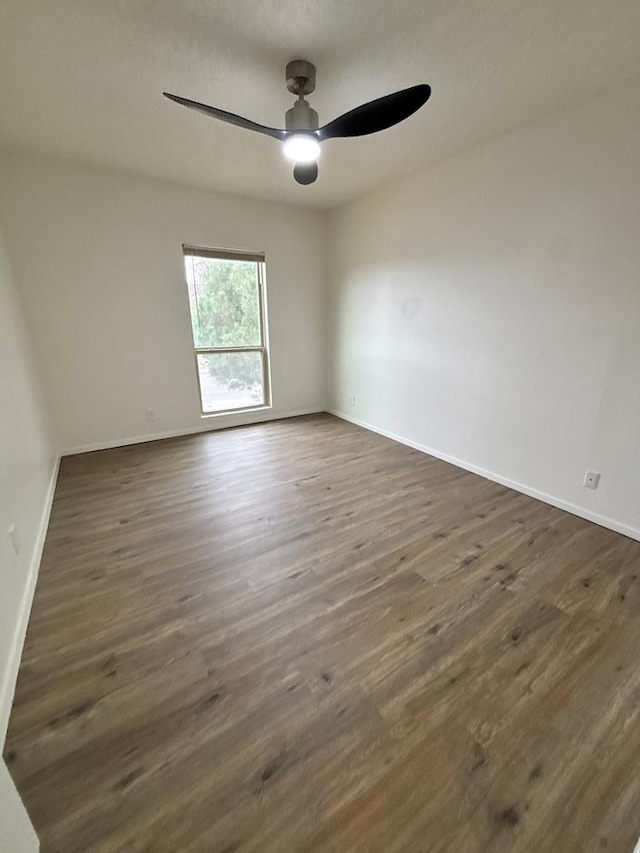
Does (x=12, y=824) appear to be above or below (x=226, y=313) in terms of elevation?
below

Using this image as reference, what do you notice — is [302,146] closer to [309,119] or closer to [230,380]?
[309,119]

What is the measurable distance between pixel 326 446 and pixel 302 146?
2.48 metres

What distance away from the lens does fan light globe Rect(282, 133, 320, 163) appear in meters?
1.77

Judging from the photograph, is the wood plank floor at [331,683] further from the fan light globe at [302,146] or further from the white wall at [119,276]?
the fan light globe at [302,146]

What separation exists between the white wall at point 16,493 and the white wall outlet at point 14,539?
0.02 m

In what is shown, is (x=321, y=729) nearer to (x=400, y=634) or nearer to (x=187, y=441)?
(x=400, y=634)

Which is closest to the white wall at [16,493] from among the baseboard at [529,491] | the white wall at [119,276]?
the white wall at [119,276]

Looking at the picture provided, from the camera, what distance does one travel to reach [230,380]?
418 cm

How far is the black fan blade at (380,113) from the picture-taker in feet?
4.68

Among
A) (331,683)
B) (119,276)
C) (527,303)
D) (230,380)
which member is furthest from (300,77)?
(230,380)

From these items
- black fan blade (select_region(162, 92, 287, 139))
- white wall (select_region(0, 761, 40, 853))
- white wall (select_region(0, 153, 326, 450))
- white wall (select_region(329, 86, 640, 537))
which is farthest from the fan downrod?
white wall (select_region(0, 761, 40, 853))

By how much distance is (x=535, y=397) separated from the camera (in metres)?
2.55

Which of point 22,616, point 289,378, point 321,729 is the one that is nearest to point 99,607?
point 22,616

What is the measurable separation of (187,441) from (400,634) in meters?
2.97
